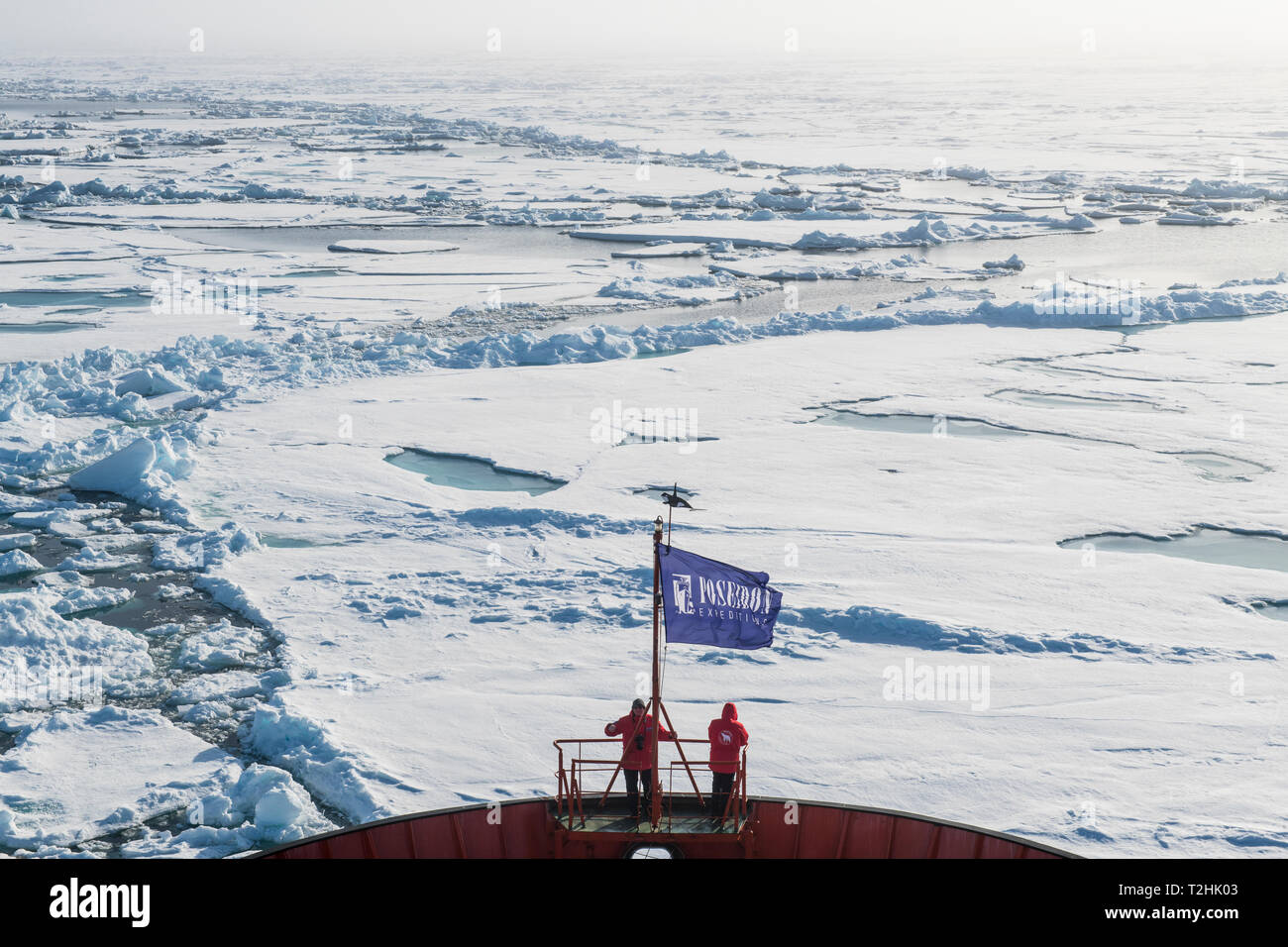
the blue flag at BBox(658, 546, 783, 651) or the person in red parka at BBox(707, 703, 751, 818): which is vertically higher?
the blue flag at BBox(658, 546, 783, 651)

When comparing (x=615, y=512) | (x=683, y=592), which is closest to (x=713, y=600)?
(x=683, y=592)

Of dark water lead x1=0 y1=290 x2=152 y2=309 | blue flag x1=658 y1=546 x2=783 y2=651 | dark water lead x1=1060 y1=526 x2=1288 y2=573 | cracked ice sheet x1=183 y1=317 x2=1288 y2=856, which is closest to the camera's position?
blue flag x1=658 y1=546 x2=783 y2=651

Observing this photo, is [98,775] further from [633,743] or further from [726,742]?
[726,742]

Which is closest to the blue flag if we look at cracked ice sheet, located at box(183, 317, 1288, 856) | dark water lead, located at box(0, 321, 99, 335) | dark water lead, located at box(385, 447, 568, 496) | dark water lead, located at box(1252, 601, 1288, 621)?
cracked ice sheet, located at box(183, 317, 1288, 856)

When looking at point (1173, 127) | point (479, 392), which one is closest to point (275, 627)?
point (479, 392)

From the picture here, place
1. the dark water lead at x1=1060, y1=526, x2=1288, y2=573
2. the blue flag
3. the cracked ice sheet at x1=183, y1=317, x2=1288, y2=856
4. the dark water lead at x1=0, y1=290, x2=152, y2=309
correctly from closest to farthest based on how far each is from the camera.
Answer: the blue flag < the cracked ice sheet at x1=183, y1=317, x2=1288, y2=856 < the dark water lead at x1=1060, y1=526, x2=1288, y2=573 < the dark water lead at x1=0, y1=290, x2=152, y2=309

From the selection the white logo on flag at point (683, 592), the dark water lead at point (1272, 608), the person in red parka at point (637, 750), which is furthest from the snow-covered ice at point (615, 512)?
the white logo on flag at point (683, 592)

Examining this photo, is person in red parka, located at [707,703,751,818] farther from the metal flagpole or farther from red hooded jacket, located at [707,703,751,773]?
the metal flagpole
